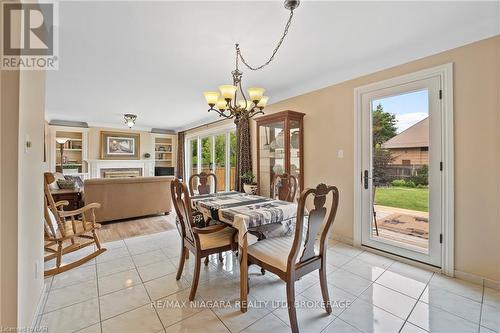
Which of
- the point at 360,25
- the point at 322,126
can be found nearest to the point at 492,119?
the point at 360,25

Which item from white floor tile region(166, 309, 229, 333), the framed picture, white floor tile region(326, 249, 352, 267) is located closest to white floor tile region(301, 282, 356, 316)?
white floor tile region(326, 249, 352, 267)

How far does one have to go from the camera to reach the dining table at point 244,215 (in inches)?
69.1

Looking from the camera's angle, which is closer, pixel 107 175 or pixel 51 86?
pixel 51 86

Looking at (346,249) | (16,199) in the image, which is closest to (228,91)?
(16,199)

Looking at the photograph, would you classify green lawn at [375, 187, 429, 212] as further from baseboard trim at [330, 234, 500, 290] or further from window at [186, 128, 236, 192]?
window at [186, 128, 236, 192]

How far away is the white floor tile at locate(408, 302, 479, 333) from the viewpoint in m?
1.55

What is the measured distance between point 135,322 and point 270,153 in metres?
3.13

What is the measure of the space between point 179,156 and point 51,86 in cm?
459

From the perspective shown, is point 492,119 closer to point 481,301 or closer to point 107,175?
point 481,301

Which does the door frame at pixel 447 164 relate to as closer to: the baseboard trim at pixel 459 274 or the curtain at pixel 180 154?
the baseboard trim at pixel 459 274

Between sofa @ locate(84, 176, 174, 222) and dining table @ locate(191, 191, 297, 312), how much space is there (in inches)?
94.7

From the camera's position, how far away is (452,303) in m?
1.83

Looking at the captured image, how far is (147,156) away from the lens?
7852 millimetres

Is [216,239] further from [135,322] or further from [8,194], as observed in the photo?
[8,194]
